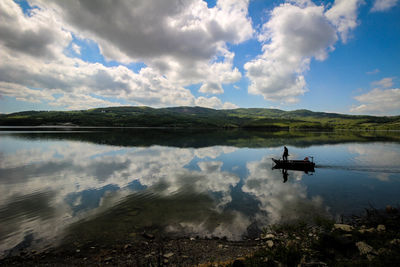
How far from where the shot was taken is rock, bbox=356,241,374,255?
10084 mm

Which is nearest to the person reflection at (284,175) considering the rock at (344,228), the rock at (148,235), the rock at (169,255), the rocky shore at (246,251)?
the rock at (344,228)

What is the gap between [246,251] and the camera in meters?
12.0

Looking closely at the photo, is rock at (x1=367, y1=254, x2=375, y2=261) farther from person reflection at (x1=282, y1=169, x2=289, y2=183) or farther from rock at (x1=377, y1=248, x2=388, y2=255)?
person reflection at (x1=282, y1=169, x2=289, y2=183)

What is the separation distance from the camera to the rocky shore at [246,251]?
31.9 feet

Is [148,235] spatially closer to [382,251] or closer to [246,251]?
[246,251]

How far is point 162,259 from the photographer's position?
1112 centimetres

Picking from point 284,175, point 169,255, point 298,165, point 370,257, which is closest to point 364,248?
point 370,257

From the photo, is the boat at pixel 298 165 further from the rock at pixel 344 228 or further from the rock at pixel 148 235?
the rock at pixel 148 235

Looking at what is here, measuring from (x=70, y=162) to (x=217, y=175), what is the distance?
32924 millimetres

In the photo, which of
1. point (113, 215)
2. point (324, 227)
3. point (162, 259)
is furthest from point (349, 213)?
point (113, 215)

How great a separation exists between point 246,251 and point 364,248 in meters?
6.70

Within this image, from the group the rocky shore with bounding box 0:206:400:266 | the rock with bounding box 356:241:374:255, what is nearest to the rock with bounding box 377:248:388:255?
the rocky shore with bounding box 0:206:400:266

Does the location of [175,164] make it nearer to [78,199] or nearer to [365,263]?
[78,199]

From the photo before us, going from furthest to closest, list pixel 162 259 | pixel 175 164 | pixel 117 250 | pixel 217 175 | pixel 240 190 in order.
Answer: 1. pixel 175 164
2. pixel 217 175
3. pixel 240 190
4. pixel 117 250
5. pixel 162 259
